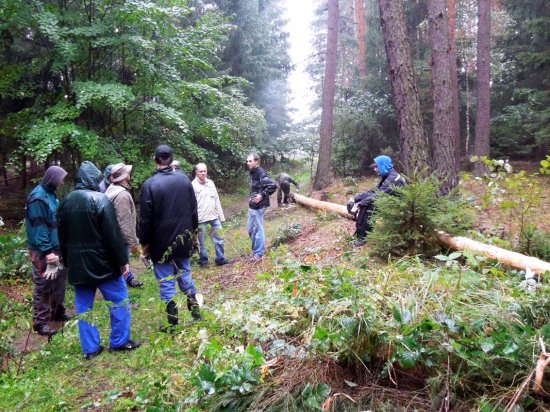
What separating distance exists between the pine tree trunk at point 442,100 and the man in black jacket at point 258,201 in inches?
144

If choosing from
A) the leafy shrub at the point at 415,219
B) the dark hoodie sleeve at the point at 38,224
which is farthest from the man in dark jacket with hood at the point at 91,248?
the leafy shrub at the point at 415,219

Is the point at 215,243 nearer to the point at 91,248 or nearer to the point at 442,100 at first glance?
the point at 91,248

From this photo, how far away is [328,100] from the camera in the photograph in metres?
15.1

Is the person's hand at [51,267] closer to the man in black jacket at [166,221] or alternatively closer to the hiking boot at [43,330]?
the hiking boot at [43,330]

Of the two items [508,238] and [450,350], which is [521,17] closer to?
[508,238]

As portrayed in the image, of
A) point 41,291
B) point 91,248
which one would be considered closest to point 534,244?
point 91,248

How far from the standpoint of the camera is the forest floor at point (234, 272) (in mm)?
3674

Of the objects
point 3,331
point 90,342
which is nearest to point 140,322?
point 90,342

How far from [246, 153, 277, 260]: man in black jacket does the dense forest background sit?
2.68 m

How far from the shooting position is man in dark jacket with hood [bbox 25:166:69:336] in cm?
504

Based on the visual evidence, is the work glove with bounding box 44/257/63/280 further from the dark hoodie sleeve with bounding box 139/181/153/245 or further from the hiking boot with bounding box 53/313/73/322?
the dark hoodie sleeve with bounding box 139/181/153/245

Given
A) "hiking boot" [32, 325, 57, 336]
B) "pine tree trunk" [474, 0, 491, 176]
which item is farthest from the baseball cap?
"pine tree trunk" [474, 0, 491, 176]

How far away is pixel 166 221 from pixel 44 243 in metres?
1.82

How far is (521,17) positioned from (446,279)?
671 inches
